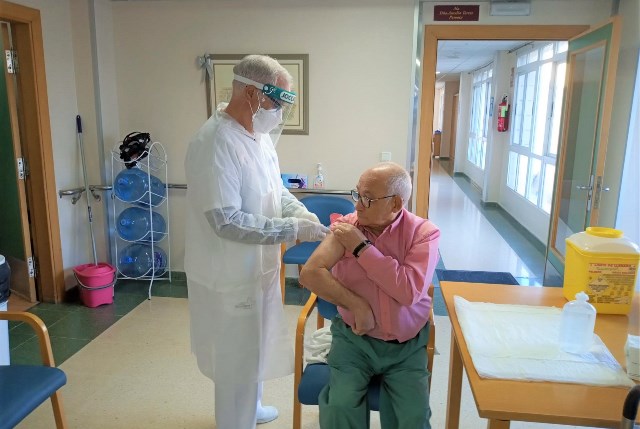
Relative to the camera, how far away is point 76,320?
332 cm

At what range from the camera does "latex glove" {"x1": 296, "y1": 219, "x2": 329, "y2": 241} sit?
1897mm

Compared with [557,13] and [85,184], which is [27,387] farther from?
[557,13]

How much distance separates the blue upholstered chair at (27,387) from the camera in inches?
61.6

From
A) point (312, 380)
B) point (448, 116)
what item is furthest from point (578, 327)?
point (448, 116)

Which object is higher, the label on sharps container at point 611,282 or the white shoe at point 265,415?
the label on sharps container at point 611,282

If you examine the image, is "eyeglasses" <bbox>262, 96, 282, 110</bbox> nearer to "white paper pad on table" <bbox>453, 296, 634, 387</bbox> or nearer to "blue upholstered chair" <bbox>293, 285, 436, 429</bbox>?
"blue upholstered chair" <bbox>293, 285, 436, 429</bbox>

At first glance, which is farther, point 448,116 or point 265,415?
point 448,116

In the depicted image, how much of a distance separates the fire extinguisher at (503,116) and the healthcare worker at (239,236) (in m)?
5.88

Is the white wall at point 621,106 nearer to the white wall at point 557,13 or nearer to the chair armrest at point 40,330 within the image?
the white wall at point 557,13

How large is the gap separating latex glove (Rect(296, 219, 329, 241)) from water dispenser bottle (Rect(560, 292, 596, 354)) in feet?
2.96

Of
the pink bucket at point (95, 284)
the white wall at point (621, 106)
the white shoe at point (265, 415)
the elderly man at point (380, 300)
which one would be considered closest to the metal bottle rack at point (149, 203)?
the pink bucket at point (95, 284)

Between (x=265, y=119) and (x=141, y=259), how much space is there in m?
2.51

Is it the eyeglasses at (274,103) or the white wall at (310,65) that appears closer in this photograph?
the eyeglasses at (274,103)

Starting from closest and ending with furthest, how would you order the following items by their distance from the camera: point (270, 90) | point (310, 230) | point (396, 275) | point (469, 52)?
1. point (396, 275)
2. point (270, 90)
3. point (310, 230)
4. point (469, 52)
